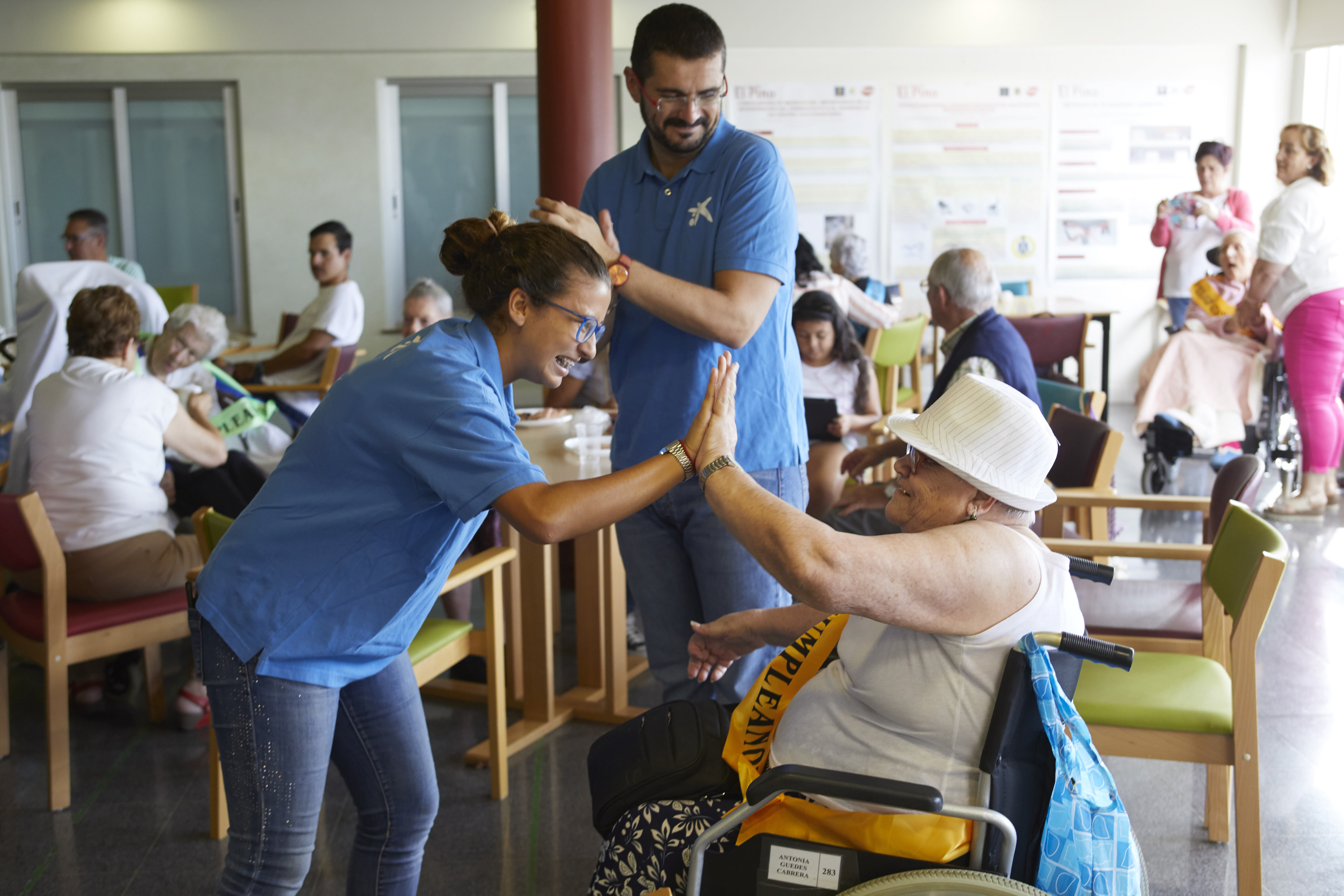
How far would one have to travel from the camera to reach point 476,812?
248 centimetres

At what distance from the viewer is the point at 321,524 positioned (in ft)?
4.47

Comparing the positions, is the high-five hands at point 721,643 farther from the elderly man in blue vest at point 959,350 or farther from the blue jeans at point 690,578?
the elderly man in blue vest at point 959,350

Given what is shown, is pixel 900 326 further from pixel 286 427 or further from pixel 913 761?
pixel 913 761

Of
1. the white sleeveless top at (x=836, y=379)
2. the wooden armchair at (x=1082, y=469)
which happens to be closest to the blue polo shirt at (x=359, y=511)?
the wooden armchair at (x=1082, y=469)

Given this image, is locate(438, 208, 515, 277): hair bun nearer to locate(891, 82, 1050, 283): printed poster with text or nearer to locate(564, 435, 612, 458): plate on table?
A: locate(564, 435, 612, 458): plate on table

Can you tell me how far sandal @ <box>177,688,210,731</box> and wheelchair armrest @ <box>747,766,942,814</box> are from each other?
84.0 inches

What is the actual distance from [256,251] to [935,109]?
5.29 metres

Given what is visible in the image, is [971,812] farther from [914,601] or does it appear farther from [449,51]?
[449,51]

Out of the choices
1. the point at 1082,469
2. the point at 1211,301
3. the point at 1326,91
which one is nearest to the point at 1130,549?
the point at 1082,469

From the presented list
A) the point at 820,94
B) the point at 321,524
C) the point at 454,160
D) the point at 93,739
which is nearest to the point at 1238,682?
the point at 321,524

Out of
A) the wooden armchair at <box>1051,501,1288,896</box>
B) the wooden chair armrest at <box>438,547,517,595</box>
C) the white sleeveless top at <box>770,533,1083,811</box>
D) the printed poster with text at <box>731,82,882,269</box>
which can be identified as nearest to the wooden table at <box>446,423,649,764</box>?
the wooden chair armrest at <box>438,547,517,595</box>

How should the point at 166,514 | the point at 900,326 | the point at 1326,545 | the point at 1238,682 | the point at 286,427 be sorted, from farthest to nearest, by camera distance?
the point at 286,427, the point at 900,326, the point at 1326,545, the point at 166,514, the point at 1238,682

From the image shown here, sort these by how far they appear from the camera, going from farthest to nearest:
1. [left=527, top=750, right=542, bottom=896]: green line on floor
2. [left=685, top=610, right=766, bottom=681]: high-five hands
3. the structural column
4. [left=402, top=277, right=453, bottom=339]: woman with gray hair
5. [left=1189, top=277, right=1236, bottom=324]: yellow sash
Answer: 1. [left=1189, top=277, right=1236, bottom=324]: yellow sash
2. the structural column
3. [left=402, top=277, right=453, bottom=339]: woman with gray hair
4. [left=527, top=750, right=542, bottom=896]: green line on floor
5. [left=685, top=610, right=766, bottom=681]: high-five hands

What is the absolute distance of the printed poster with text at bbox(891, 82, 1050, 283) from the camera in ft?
27.2
